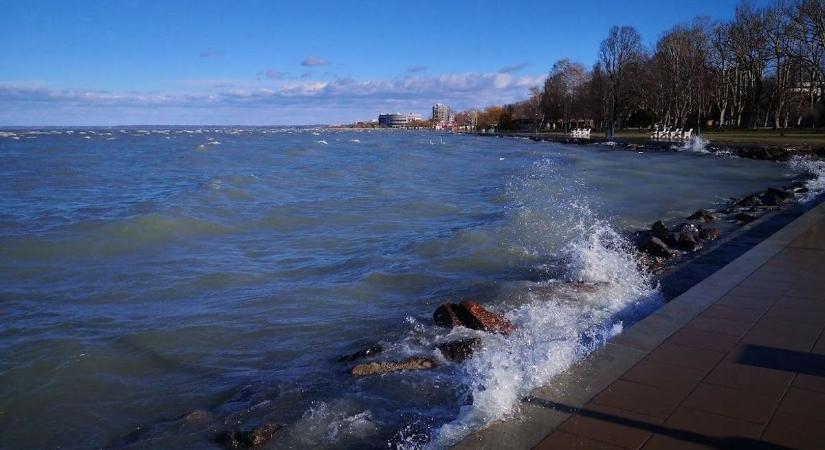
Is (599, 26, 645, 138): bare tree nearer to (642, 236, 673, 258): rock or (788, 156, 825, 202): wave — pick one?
(788, 156, 825, 202): wave

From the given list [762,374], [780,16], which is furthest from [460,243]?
[780,16]

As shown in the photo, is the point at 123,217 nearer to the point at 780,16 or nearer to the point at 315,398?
the point at 315,398

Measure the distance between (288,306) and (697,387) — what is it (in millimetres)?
6153

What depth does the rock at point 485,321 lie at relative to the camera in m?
6.85

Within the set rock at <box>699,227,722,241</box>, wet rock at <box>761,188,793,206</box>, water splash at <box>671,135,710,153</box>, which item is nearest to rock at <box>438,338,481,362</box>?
rock at <box>699,227,722,241</box>

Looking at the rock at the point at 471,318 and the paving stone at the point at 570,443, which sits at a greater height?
the paving stone at the point at 570,443

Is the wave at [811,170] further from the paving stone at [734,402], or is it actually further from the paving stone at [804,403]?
the paving stone at [734,402]

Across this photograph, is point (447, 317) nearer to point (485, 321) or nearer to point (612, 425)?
point (485, 321)

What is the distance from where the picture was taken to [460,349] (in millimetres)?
6227

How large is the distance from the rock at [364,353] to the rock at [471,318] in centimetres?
101

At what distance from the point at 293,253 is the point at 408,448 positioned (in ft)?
30.2

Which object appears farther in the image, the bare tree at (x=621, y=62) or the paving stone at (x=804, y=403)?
the bare tree at (x=621, y=62)

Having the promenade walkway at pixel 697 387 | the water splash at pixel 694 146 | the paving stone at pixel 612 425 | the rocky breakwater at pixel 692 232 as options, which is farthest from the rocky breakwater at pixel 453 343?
the water splash at pixel 694 146

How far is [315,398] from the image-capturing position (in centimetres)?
563
